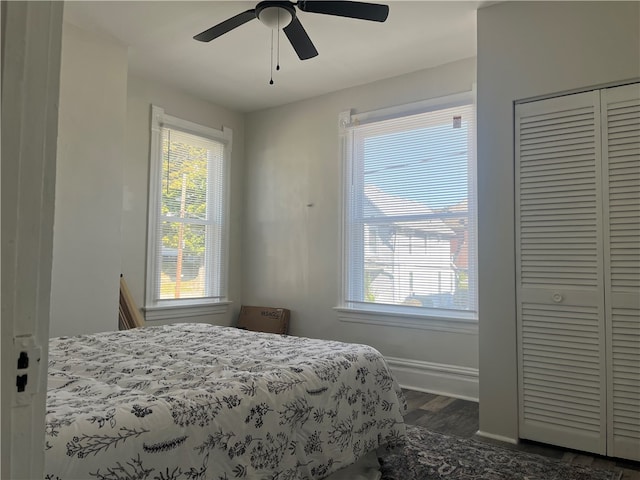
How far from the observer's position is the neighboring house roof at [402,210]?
12.9 ft

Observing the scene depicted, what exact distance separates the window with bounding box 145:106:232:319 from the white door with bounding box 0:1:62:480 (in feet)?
12.6

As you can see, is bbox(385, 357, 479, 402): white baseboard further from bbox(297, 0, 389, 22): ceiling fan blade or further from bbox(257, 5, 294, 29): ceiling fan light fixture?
bbox(257, 5, 294, 29): ceiling fan light fixture

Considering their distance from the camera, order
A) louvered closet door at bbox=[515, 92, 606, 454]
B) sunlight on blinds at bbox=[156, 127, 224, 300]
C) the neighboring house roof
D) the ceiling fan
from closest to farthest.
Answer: the ceiling fan → louvered closet door at bbox=[515, 92, 606, 454] → the neighboring house roof → sunlight on blinds at bbox=[156, 127, 224, 300]

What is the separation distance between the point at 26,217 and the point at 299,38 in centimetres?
249

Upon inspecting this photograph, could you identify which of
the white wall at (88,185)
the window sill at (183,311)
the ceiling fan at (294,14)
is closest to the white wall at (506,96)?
the ceiling fan at (294,14)

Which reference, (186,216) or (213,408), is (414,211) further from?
(213,408)

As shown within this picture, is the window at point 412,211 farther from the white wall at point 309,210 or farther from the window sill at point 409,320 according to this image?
the white wall at point 309,210

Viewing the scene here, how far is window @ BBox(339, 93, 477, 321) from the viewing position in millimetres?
3789

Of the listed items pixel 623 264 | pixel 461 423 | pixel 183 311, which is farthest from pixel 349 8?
pixel 183 311

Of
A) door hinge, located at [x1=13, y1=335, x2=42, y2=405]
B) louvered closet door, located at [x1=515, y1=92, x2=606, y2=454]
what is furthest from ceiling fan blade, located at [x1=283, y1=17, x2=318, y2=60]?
door hinge, located at [x1=13, y1=335, x2=42, y2=405]

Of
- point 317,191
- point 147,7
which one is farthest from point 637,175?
point 147,7

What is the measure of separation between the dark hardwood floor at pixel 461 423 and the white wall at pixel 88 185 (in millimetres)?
2373

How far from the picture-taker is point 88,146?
338cm

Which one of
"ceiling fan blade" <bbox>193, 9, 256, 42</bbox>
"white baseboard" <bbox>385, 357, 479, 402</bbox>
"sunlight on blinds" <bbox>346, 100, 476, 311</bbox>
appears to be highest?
"ceiling fan blade" <bbox>193, 9, 256, 42</bbox>
